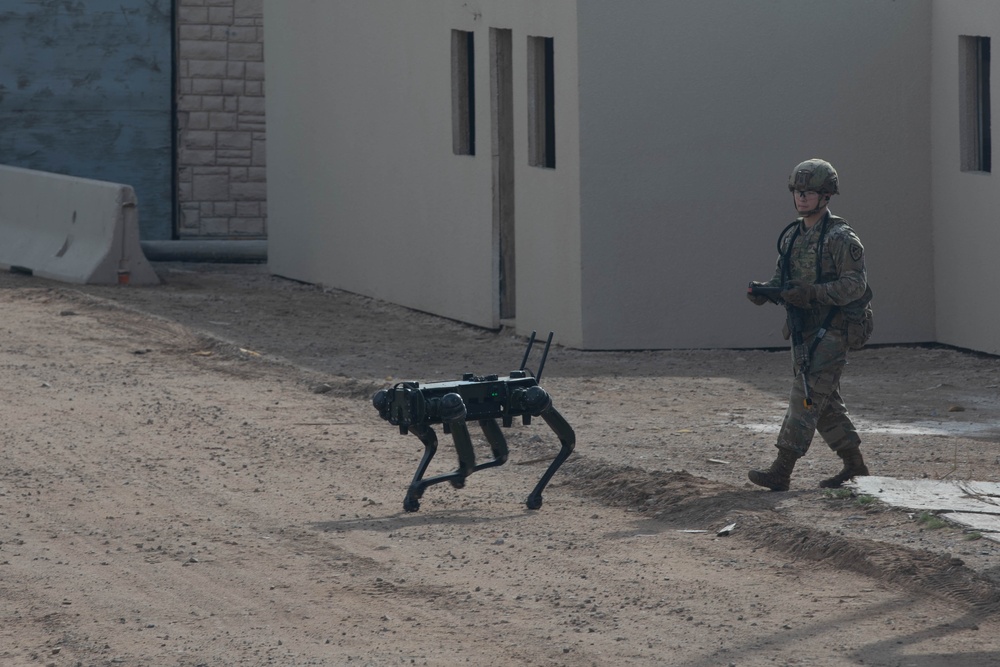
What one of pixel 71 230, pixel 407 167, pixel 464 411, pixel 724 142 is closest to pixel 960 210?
pixel 724 142

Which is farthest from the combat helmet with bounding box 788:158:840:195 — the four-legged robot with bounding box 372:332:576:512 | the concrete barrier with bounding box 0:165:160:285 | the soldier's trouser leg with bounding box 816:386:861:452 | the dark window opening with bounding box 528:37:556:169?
the concrete barrier with bounding box 0:165:160:285

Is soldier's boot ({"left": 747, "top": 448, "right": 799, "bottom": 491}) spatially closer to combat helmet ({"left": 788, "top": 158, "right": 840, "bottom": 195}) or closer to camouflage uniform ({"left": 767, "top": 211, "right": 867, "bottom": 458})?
camouflage uniform ({"left": 767, "top": 211, "right": 867, "bottom": 458})

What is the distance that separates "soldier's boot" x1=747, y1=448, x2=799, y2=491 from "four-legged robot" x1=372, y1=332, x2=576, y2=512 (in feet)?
3.19

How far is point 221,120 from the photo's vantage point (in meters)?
22.4

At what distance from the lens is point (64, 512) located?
337 inches

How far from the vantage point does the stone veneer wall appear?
22219 millimetres

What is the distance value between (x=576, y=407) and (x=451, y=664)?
5.66 m

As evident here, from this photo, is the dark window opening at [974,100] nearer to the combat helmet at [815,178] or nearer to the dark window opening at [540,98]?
the dark window opening at [540,98]

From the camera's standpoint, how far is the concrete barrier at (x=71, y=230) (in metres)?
19.0

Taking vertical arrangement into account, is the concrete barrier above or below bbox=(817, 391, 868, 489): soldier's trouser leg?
above

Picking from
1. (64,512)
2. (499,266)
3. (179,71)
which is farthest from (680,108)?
(179,71)

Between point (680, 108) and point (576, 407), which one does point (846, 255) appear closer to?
point (576, 407)

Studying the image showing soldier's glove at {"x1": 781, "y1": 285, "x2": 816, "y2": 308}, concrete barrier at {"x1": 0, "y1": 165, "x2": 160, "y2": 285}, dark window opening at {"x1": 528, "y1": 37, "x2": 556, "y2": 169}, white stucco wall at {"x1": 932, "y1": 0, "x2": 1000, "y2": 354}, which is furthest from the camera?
concrete barrier at {"x1": 0, "y1": 165, "x2": 160, "y2": 285}

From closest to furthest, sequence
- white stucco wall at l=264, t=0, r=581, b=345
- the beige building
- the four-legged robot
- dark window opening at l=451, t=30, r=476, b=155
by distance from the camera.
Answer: the four-legged robot
the beige building
white stucco wall at l=264, t=0, r=581, b=345
dark window opening at l=451, t=30, r=476, b=155
